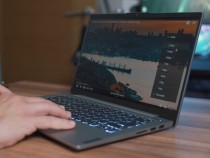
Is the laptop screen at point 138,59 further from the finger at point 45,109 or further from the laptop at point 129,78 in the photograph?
the finger at point 45,109

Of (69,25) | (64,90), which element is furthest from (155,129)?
(69,25)

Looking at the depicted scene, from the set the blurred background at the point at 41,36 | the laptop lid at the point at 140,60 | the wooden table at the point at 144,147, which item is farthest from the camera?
the blurred background at the point at 41,36

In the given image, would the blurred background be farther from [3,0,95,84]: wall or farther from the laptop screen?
the laptop screen

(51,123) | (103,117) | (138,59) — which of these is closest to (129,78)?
(138,59)

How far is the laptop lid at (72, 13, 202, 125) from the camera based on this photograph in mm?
661

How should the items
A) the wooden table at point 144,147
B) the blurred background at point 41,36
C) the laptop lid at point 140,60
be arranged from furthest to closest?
the blurred background at point 41,36
the laptop lid at point 140,60
the wooden table at point 144,147

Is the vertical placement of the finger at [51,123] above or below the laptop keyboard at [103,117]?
below

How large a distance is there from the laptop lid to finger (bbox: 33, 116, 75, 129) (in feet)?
0.68

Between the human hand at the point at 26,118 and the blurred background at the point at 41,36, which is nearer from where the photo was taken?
the human hand at the point at 26,118

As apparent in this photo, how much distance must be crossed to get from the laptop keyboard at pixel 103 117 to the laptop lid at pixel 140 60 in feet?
0.19

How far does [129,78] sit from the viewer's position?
29.9 inches

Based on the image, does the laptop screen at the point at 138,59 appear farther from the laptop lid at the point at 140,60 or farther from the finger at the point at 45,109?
the finger at the point at 45,109

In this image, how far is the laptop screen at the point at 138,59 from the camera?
66cm

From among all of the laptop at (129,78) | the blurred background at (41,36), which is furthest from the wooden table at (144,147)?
the blurred background at (41,36)
